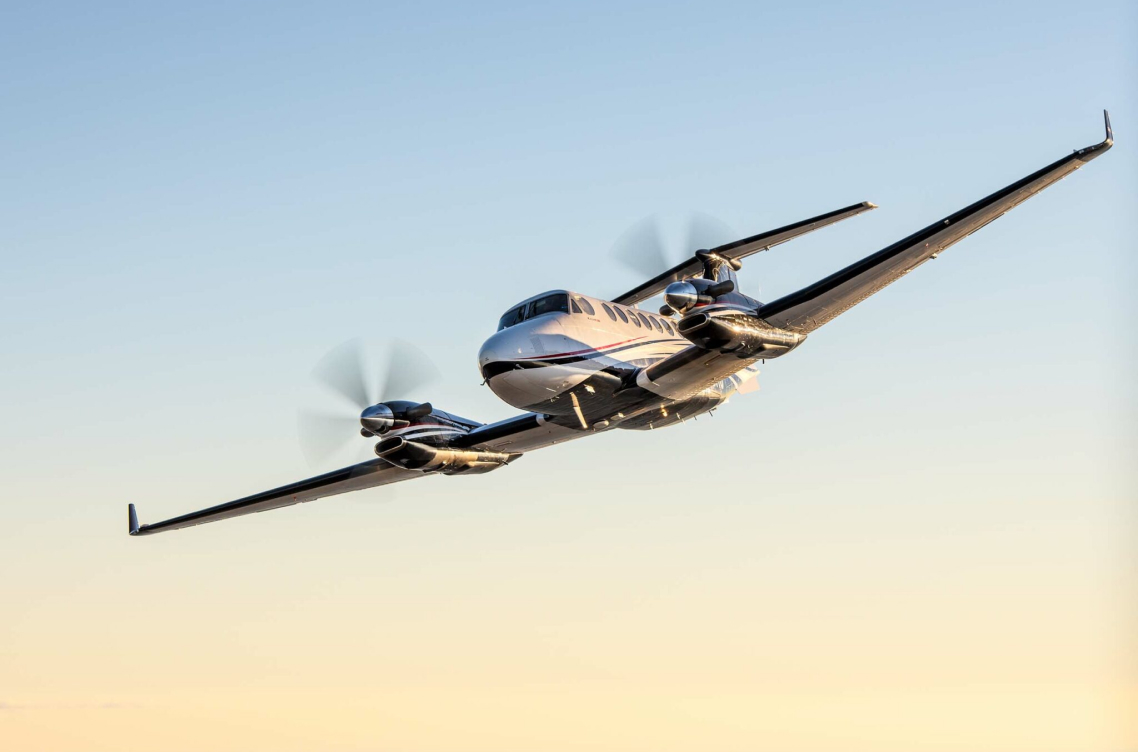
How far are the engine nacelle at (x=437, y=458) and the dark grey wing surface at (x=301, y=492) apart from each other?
1426 millimetres

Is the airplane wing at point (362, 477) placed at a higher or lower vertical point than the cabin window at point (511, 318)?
lower

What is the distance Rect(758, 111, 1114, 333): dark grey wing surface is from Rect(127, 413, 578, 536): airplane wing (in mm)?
6703

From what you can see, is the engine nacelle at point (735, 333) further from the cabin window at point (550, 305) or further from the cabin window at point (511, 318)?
the cabin window at point (511, 318)

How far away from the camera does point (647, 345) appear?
26219 millimetres

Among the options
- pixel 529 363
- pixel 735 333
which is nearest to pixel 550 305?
pixel 529 363

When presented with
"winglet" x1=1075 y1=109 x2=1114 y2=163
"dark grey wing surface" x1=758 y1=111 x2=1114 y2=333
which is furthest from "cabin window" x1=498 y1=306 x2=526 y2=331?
"winglet" x1=1075 y1=109 x2=1114 y2=163

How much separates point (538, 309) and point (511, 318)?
0.68 m

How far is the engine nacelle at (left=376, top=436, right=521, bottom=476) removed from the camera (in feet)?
91.9

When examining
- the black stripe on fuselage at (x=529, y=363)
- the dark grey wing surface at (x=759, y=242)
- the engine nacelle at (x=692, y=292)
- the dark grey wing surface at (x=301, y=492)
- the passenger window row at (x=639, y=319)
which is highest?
the dark grey wing surface at (x=759, y=242)

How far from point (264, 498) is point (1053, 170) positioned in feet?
70.8

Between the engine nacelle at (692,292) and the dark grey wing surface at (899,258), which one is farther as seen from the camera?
the engine nacelle at (692,292)

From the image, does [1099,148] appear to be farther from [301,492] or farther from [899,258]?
[301,492]

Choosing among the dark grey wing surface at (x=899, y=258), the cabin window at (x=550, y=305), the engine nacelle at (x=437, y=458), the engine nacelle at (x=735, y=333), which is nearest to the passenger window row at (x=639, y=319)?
the cabin window at (x=550, y=305)

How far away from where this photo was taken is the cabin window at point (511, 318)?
25.0 m
